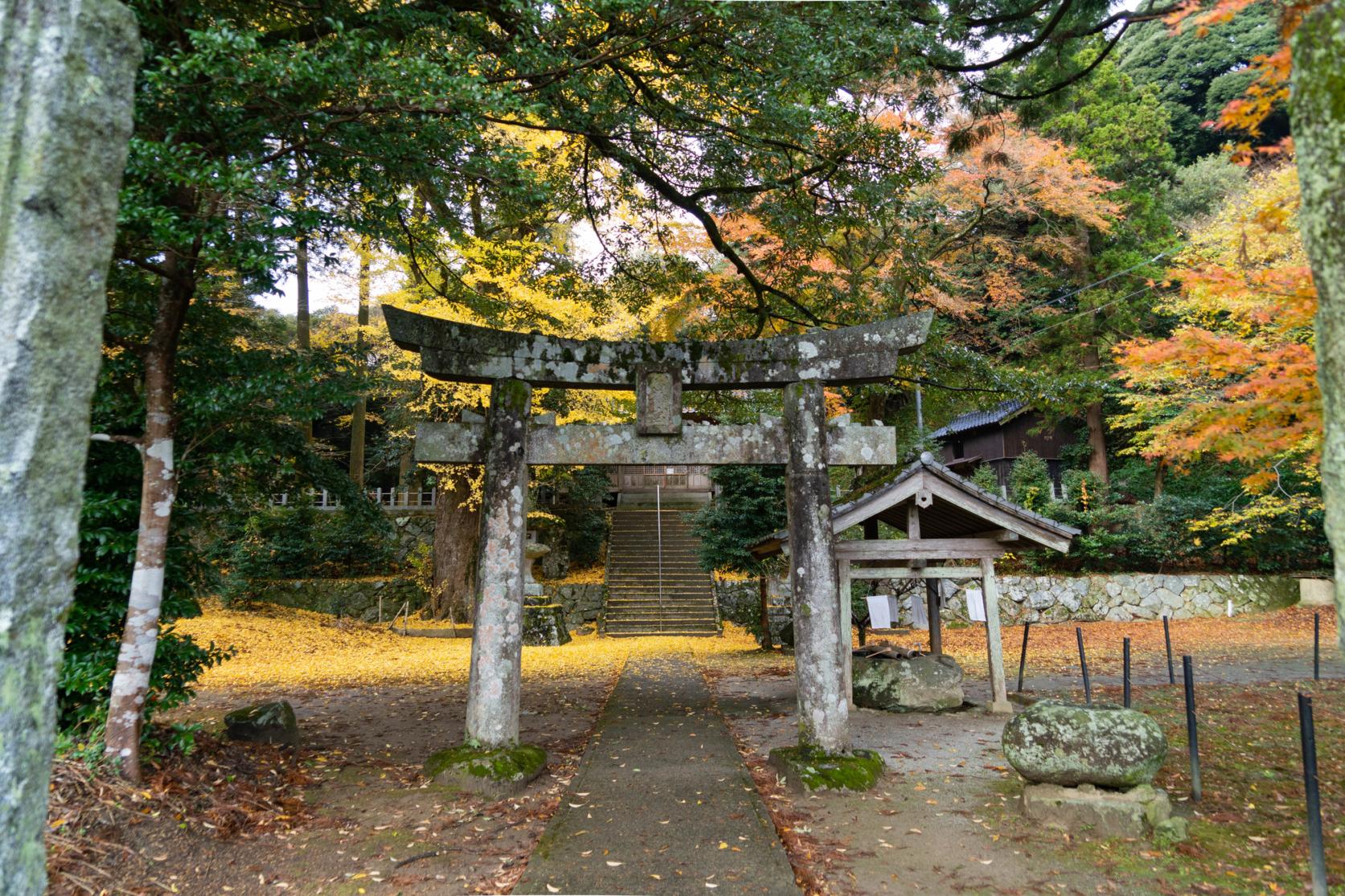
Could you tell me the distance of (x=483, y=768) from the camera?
5.93 metres

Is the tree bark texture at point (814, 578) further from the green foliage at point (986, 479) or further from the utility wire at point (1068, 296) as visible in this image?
the green foliage at point (986, 479)

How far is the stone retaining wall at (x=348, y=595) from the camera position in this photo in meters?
17.9

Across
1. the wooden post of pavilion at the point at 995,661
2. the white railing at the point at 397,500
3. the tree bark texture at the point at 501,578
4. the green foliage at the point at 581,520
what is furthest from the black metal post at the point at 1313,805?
the white railing at the point at 397,500

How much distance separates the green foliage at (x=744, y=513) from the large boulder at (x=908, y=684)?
4.53 meters

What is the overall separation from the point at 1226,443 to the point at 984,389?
309 cm

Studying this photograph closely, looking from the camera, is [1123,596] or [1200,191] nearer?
[1123,596]

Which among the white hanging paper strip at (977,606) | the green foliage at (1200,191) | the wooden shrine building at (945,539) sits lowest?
the white hanging paper strip at (977,606)

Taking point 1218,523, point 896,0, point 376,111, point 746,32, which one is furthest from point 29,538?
point 1218,523

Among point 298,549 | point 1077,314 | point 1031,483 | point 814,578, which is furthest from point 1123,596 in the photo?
point 298,549

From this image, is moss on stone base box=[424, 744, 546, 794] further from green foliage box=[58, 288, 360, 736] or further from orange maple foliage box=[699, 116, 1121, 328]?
orange maple foliage box=[699, 116, 1121, 328]

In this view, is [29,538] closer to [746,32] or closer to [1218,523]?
[746,32]

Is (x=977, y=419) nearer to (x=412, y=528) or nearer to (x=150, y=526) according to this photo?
(x=412, y=528)

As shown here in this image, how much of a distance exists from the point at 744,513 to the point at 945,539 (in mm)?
5167

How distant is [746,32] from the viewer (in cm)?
657
